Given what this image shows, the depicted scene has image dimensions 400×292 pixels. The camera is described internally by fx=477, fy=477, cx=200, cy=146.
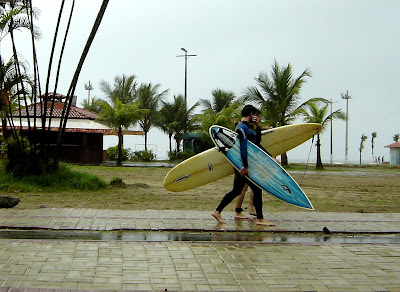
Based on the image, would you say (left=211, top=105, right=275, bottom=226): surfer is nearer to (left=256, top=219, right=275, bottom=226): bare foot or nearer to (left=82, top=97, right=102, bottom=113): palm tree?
(left=256, top=219, right=275, bottom=226): bare foot

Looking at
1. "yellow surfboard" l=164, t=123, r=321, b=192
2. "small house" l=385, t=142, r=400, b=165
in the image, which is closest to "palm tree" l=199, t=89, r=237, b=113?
"small house" l=385, t=142, r=400, b=165

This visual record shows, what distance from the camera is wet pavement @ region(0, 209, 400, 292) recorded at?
4570 millimetres

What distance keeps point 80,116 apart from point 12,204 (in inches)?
934

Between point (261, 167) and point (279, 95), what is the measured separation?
24482 mm

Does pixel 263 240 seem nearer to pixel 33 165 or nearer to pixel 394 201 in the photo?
pixel 394 201

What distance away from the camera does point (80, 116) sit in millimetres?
32062

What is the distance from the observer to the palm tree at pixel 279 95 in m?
31.4

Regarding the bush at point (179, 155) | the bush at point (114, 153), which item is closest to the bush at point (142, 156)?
the bush at point (114, 153)

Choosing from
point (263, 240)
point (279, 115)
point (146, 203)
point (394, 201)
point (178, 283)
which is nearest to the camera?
point (178, 283)

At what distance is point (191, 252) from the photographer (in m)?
5.71

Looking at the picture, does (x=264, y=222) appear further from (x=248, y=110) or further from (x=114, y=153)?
(x=114, y=153)

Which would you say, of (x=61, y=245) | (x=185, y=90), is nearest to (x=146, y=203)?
(x=61, y=245)

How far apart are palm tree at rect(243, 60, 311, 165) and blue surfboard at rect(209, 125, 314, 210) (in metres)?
23.6

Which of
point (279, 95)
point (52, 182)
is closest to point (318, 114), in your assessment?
point (279, 95)
